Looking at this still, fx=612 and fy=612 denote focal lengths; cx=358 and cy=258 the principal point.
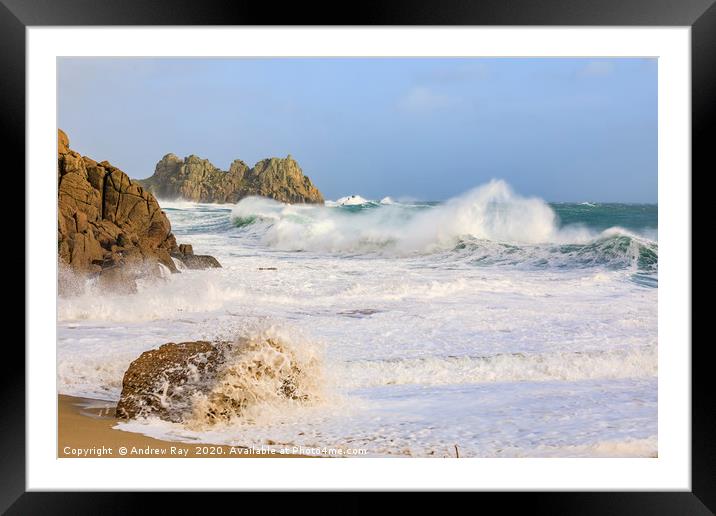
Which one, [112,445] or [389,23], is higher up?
[389,23]

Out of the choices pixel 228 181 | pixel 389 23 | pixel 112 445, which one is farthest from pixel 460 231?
pixel 112 445

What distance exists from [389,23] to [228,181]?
212cm

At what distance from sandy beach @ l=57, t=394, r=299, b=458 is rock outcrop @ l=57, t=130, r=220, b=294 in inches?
48.1

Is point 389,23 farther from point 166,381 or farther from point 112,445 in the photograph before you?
point 112,445

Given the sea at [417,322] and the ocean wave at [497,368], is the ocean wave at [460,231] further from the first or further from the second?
the ocean wave at [497,368]

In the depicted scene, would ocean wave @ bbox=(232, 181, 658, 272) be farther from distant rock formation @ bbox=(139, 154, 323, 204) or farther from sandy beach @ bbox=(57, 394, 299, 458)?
sandy beach @ bbox=(57, 394, 299, 458)

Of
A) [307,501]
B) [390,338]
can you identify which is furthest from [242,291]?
[307,501]

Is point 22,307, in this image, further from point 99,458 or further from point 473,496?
point 473,496

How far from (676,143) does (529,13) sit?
1.14 metres

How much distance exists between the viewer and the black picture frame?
3092 mm

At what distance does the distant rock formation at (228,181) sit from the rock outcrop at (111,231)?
21 centimetres

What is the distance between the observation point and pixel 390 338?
185 inches

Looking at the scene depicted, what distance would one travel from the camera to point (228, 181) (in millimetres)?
4766

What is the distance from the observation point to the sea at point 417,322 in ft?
12.8
